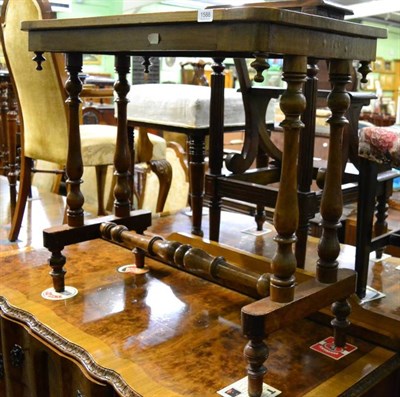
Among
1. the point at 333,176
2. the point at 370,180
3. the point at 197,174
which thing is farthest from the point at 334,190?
the point at 197,174

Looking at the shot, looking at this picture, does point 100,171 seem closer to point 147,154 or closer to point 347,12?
point 147,154

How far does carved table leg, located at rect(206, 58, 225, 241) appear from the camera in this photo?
1914 millimetres

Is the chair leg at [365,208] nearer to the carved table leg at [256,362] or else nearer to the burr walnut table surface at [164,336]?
the burr walnut table surface at [164,336]

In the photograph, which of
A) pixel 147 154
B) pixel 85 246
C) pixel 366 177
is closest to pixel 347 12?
pixel 366 177

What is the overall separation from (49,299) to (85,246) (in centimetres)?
48

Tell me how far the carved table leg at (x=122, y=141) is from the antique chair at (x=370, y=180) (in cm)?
69

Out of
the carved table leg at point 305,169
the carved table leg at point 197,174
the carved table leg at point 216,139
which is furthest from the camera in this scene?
the carved table leg at point 197,174

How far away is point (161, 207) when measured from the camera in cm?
295

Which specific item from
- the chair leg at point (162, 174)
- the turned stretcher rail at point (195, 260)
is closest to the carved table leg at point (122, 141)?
the turned stretcher rail at point (195, 260)

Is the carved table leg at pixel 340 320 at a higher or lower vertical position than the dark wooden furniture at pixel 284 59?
lower

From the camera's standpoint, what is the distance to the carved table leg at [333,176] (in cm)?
119

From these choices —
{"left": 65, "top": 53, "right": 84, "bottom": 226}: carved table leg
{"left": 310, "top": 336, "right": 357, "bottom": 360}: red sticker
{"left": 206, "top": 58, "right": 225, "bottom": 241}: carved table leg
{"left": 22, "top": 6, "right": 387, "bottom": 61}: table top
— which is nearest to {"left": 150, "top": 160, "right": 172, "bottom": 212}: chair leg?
{"left": 206, "top": 58, "right": 225, "bottom": 241}: carved table leg

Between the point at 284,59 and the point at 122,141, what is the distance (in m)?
0.79

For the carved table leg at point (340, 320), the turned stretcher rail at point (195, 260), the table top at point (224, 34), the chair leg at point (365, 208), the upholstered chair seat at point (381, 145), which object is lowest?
the carved table leg at point (340, 320)
